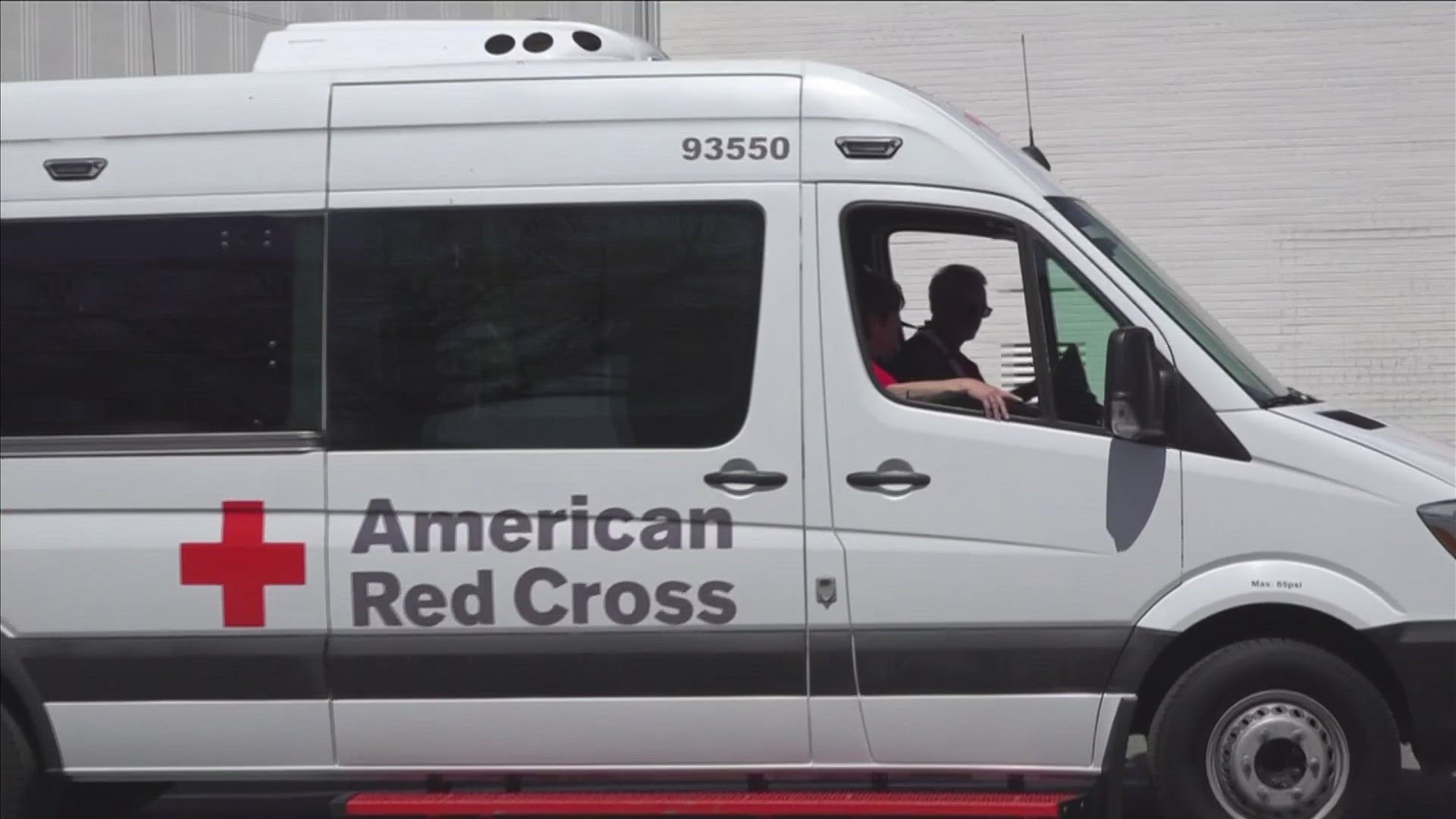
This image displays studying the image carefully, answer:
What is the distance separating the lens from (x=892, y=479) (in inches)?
203

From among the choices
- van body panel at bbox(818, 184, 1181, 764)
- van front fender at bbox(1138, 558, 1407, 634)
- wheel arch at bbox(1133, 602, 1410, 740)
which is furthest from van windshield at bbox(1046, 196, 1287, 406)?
wheel arch at bbox(1133, 602, 1410, 740)

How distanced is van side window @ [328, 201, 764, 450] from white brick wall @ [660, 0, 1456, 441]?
922cm

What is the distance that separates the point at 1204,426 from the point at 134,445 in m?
3.21

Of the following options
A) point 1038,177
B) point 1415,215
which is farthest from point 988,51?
point 1038,177

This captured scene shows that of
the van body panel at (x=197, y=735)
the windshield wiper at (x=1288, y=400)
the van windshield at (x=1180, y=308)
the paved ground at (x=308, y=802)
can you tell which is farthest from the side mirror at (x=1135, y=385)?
the van body panel at (x=197, y=735)

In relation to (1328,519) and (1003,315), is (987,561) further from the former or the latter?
(1328,519)

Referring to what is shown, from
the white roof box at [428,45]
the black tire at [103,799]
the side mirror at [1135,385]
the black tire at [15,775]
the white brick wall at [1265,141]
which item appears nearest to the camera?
the side mirror at [1135,385]

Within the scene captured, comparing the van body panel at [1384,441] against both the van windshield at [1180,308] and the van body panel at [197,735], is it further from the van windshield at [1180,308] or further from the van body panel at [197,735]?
the van body panel at [197,735]

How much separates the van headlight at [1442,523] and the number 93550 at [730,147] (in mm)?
2129

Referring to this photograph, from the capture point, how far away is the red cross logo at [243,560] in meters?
5.29

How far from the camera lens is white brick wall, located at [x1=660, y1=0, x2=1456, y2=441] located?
14.0m

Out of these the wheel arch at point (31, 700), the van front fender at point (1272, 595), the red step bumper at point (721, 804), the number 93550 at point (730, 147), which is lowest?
the red step bumper at point (721, 804)

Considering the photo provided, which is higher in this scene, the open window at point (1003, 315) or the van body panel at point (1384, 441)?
the open window at point (1003, 315)

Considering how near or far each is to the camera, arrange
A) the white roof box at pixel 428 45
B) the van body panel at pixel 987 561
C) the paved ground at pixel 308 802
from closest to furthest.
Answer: the van body panel at pixel 987 561 < the white roof box at pixel 428 45 < the paved ground at pixel 308 802
